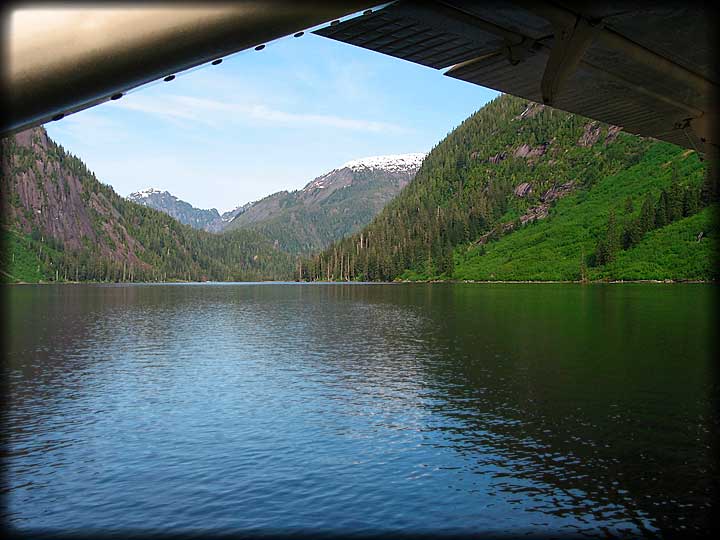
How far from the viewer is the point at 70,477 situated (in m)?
19.7

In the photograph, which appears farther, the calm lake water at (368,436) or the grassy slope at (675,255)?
the grassy slope at (675,255)

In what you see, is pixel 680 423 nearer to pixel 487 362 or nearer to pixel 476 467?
pixel 476 467

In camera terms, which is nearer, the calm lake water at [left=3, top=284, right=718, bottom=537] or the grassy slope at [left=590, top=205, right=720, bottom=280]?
the calm lake water at [left=3, top=284, right=718, bottom=537]

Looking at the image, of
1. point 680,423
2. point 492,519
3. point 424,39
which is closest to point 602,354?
point 680,423

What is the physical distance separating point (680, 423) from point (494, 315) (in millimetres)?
52517

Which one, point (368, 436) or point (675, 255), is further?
point (675, 255)

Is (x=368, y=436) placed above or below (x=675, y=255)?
below

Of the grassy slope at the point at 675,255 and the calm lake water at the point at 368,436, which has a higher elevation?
the grassy slope at the point at 675,255

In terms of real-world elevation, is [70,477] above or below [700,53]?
below

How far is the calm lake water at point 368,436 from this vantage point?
16.7 meters

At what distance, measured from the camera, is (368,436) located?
80.1 feet

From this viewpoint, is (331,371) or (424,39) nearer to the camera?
(424,39)

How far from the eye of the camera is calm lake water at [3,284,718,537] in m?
16.7

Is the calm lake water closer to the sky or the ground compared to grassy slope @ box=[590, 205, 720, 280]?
closer to the ground
